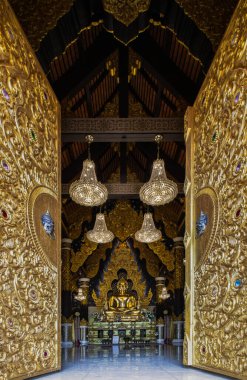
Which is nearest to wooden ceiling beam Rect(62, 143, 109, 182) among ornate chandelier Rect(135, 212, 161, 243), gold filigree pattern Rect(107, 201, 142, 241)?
ornate chandelier Rect(135, 212, 161, 243)

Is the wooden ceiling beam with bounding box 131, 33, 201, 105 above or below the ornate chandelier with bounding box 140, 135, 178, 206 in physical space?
above

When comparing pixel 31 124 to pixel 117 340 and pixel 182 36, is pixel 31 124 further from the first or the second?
pixel 117 340

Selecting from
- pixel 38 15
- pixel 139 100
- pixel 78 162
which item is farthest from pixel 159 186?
pixel 78 162

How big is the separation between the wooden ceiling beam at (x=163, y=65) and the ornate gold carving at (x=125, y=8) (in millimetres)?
1086

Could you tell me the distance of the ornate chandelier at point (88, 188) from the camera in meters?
6.56

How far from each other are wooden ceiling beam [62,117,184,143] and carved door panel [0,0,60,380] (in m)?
0.98

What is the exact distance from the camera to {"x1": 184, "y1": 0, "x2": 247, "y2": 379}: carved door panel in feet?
13.1

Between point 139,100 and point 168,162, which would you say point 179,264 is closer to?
point 168,162

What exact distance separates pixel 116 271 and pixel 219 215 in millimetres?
11240

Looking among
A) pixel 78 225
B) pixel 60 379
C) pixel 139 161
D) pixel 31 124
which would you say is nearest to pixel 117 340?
pixel 78 225

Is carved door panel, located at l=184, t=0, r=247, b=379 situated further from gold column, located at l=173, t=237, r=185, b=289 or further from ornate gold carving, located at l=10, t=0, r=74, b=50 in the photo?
gold column, located at l=173, t=237, r=185, b=289

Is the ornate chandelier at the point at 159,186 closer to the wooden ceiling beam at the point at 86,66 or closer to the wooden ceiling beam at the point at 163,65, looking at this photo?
the wooden ceiling beam at the point at 163,65

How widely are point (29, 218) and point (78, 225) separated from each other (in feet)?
25.9

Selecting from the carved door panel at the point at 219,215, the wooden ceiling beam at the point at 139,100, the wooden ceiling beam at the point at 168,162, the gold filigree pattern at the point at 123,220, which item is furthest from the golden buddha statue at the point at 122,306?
the carved door panel at the point at 219,215
